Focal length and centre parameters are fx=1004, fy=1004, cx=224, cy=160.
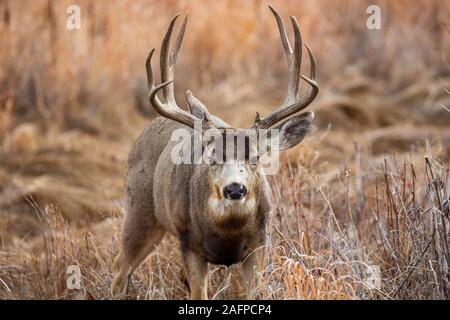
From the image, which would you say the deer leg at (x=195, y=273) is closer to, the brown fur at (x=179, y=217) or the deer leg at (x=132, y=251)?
the brown fur at (x=179, y=217)

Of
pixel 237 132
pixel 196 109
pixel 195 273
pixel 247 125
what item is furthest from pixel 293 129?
pixel 247 125

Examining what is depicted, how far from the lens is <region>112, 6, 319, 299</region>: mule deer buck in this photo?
6.03 m

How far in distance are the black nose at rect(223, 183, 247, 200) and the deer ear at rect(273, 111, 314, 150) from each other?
743 millimetres

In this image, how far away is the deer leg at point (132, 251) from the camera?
23.4ft

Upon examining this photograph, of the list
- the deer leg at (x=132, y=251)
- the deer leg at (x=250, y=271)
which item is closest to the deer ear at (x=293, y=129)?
the deer leg at (x=250, y=271)

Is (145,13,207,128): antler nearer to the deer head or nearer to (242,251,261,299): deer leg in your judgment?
the deer head

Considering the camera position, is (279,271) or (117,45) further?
(117,45)

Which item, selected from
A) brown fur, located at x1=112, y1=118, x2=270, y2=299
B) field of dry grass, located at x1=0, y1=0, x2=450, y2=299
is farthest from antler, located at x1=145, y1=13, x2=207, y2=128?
field of dry grass, located at x1=0, y1=0, x2=450, y2=299

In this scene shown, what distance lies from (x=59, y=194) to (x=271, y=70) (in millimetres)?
5694

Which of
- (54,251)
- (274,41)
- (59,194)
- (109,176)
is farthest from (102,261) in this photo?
(274,41)

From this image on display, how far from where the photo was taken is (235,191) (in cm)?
577

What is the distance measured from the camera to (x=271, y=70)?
1511 cm
